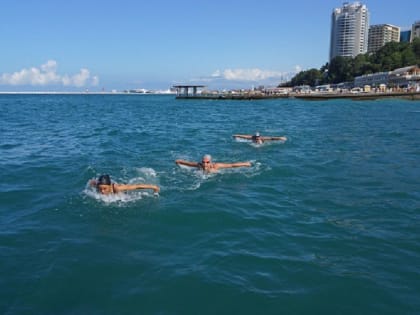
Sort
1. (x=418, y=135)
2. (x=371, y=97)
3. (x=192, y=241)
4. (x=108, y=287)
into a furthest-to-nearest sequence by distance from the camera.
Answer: (x=371, y=97), (x=418, y=135), (x=192, y=241), (x=108, y=287)

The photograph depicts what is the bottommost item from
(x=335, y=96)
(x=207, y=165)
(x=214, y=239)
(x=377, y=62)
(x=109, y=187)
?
(x=214, y=239)

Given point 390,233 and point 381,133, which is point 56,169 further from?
point 381,133

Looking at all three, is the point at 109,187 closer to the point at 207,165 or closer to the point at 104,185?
the point at 104,185

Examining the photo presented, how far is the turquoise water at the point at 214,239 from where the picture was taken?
6.52 m

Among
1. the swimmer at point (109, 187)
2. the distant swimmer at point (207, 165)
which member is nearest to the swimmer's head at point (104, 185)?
the swimmer at point (109, 187)

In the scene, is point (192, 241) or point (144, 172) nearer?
point (192, 241)

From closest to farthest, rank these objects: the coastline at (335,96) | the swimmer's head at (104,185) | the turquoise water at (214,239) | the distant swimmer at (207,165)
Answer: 1. the turquoise water at (214,239)
2. the swimmer's head at (104,185)
3. the distant swimmer at (207,165)
4. the coastline at (335,96)

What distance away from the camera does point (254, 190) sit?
13.2 metres

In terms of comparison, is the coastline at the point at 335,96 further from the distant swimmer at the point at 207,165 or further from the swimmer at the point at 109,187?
the swimmer at the point at 109,187

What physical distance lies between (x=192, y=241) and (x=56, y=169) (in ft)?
32.4

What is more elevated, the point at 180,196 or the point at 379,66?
the point at 379,66

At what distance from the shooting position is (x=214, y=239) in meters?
9.03

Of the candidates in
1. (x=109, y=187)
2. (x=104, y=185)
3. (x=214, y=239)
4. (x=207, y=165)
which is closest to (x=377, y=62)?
(x=207, y=165)

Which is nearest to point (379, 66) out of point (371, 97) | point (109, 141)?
point (371, 97)
